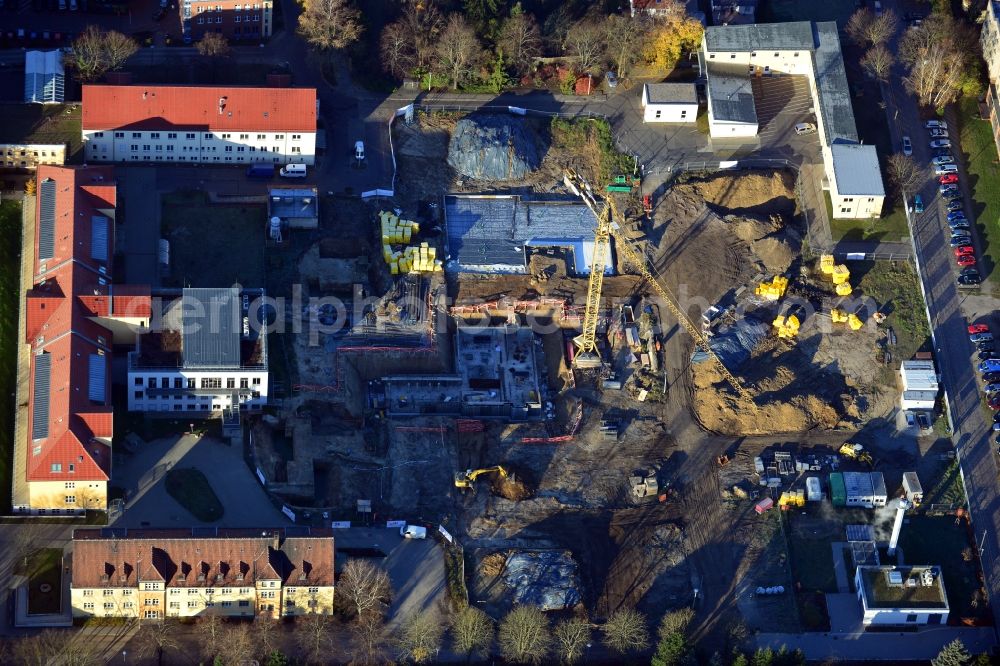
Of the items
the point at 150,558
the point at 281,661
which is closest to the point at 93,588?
the point at 150,558

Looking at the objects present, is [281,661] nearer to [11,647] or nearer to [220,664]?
[220,664]

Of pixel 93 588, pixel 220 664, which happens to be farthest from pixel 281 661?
pixel 93 588

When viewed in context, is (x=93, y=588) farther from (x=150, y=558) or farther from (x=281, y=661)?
(x=281, y=661)

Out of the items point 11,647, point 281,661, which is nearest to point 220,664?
point 281,661

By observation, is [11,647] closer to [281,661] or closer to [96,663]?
[96,663]

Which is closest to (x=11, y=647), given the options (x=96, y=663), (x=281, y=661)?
(x=96, y=663)
